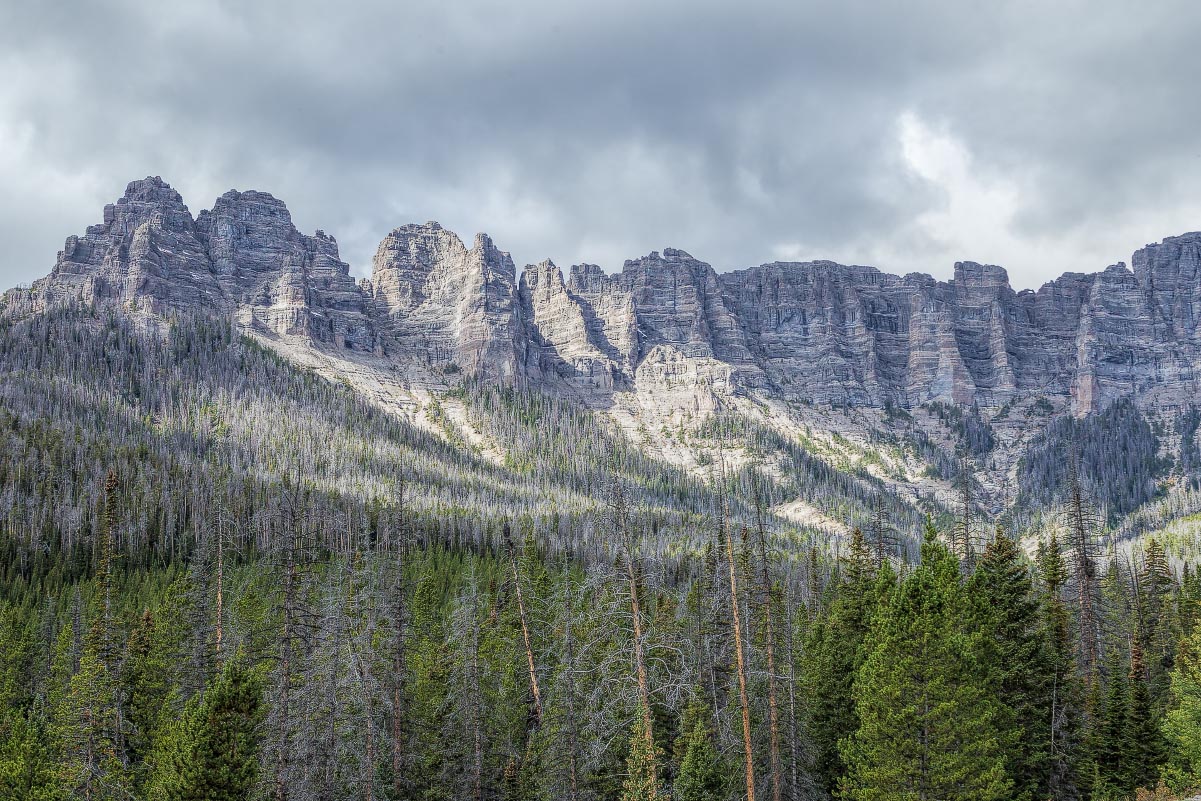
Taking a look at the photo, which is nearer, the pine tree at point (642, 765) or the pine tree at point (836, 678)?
the pine tree at point (642, 765)

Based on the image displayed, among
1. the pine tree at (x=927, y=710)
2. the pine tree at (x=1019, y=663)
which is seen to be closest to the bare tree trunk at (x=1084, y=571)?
the pine tree at (x=1019, y=663)

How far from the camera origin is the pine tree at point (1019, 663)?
2988 centimetres

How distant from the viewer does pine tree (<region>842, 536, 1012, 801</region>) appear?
25625 mm

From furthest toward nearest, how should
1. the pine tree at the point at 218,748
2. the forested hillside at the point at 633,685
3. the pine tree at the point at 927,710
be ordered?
the pine tree at the point at 218,748 < the forested hillside at the point at 633,685 < the pine tree at the point at 927,710

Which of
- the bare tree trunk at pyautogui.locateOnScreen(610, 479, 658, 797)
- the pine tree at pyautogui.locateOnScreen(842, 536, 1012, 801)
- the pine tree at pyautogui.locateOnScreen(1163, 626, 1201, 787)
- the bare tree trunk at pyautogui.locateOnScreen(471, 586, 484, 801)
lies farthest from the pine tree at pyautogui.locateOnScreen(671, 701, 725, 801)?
the pine tree at pyautogui.locateOnScreen(1163, 626, 1201, 787)

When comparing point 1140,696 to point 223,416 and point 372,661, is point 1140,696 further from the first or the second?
point 223,416

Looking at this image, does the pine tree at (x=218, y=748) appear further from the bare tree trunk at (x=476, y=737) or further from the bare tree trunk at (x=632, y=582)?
the bare tree trunk at (x=632, y=582)

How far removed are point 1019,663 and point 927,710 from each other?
8.18 m

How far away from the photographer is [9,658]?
55.8 m

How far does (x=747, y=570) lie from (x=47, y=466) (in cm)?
11871

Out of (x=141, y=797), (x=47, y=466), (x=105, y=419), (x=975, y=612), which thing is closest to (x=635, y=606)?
(x=975, y=612)

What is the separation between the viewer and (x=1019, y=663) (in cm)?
3203

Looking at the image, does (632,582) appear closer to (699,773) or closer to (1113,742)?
(699,773)

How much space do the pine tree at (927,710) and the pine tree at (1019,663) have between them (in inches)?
113
